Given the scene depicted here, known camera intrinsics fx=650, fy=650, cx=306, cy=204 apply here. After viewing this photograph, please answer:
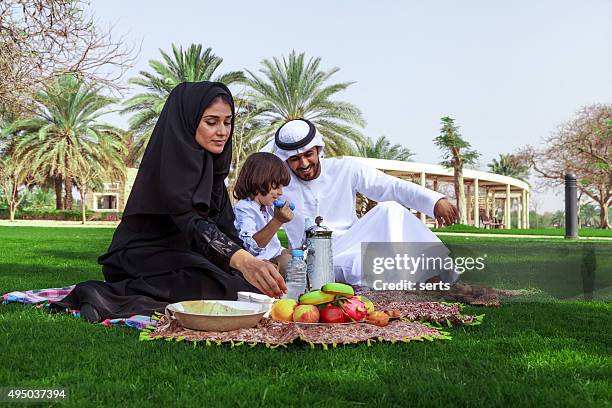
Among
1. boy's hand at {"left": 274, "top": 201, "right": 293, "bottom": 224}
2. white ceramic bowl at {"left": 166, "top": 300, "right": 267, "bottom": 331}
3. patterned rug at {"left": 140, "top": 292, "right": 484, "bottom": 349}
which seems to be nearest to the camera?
patterned rug at {"left": 140, "top": 292, "right": 484, "bottom": 349}

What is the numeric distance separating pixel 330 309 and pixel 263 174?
155 cm

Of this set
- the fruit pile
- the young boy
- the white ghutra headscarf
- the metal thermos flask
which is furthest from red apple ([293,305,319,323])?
the white ghutra headscarf

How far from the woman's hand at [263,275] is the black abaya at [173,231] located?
0.27 m

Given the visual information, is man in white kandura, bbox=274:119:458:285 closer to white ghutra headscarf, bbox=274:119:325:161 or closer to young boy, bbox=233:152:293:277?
white ghutra headscarf, bbox=274:119:325:161

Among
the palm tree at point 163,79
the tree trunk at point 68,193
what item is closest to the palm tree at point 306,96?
the palm tree at point 163,79

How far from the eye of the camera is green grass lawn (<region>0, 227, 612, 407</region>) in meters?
2.27

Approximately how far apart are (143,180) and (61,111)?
31.1m

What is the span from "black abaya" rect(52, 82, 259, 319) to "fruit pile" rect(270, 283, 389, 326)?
46 centimetres

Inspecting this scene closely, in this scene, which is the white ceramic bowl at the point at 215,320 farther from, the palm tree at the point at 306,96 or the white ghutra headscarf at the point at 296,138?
the palm tree at the point at 306,96

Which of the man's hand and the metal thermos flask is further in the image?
the man's hand

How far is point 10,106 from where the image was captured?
9.80m

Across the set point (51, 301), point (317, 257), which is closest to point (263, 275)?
point (317, 257)

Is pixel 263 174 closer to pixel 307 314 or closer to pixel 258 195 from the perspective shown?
pixel 258 195

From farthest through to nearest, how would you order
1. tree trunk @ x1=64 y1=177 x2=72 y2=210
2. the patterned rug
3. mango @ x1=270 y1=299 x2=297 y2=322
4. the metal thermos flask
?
tree trunk @ x1=64 y1=177 x2=72 y2=210, the metal thermos flask, mango @ x1=270 y1=299 x2=297 y2=322, the patterned rug
